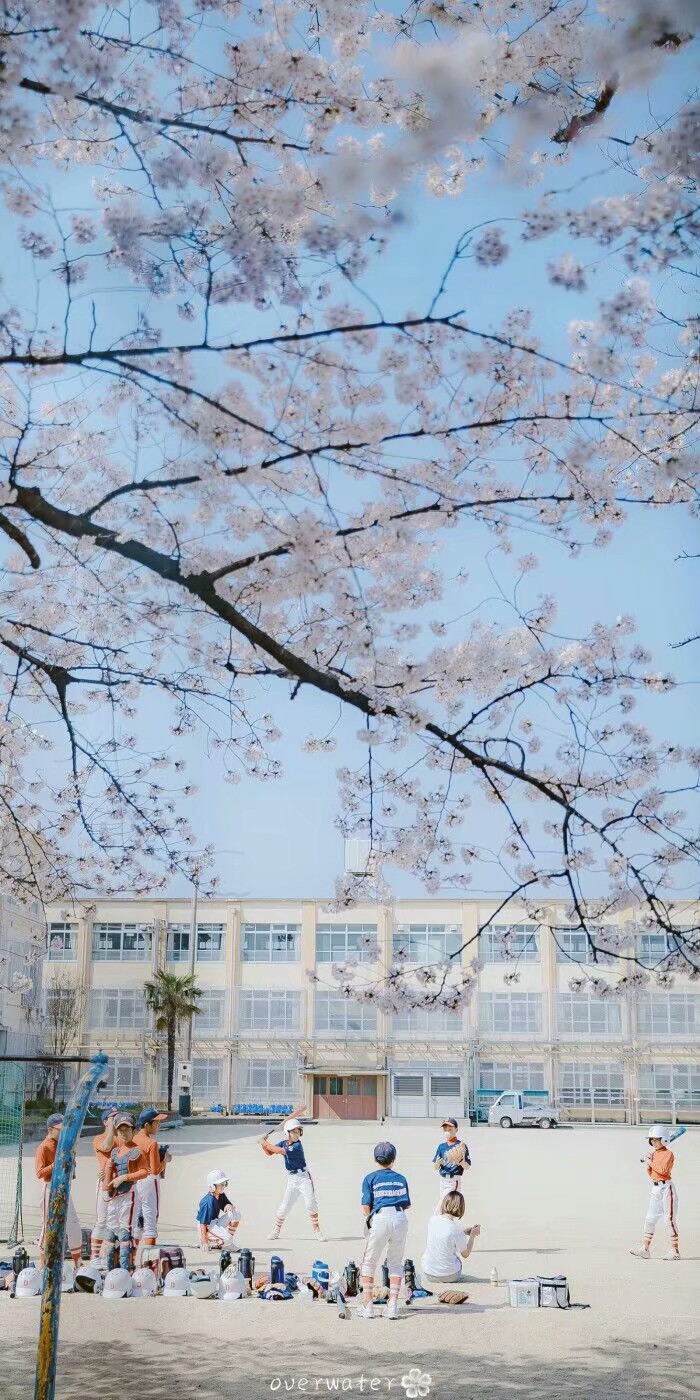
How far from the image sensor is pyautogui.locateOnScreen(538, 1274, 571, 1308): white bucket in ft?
17.3

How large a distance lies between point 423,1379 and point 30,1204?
5663 mm

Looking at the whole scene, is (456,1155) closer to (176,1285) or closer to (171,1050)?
(176,1285)

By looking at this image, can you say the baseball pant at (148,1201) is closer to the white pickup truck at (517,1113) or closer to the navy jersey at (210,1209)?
the navy jersey at (210,1209)

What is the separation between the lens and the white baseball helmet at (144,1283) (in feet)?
18.2

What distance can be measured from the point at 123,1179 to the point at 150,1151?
0.61ft

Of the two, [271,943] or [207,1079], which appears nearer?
[207,1079]

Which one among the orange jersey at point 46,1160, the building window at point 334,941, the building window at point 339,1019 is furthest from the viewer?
the building window at point 339,1019

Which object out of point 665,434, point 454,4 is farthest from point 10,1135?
point 454,4

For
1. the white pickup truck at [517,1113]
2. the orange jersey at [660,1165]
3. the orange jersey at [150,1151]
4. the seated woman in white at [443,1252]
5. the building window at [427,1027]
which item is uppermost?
the building window at [427,1027]

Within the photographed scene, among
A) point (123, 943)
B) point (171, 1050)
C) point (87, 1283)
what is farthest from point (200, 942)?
point (87, 1283)

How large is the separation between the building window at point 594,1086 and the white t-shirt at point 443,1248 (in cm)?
2314

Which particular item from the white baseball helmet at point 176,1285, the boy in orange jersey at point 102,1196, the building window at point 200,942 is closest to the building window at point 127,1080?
the building window at point 200,942

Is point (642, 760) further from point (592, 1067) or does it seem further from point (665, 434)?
point (592, 1067)

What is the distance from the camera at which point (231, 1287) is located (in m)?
5.54
